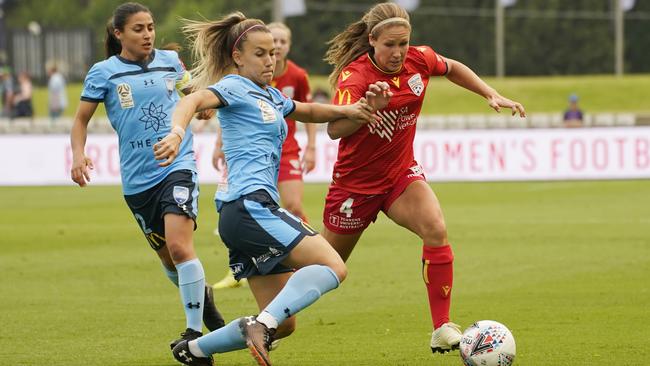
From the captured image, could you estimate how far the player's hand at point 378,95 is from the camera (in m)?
7.36

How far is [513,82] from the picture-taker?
169 feet

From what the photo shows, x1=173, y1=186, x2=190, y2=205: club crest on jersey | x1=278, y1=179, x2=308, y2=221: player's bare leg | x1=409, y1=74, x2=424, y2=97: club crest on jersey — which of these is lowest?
x1=278, y1=179, x2=308, y2=221: player's bare leg

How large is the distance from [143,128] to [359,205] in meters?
1.49

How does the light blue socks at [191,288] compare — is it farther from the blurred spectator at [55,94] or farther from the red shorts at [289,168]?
the blurred spectator at [55,94]

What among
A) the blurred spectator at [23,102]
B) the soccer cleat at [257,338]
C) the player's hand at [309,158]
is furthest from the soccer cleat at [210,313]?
the blurred spectator at [23,102]

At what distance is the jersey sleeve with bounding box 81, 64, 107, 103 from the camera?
8.33 metres

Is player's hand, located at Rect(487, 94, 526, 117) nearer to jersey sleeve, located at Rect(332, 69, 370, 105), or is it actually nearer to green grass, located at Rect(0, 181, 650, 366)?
jersey sleeve, located at Rect(332, 69, 370, 105)

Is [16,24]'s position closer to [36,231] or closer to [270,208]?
[36,231]

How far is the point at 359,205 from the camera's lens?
27.1ft

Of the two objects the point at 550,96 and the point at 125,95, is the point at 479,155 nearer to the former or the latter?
the point at 125,95

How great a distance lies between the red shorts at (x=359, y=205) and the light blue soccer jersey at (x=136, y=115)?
981mm

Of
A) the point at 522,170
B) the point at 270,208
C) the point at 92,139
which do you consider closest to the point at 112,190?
the point at 92,139

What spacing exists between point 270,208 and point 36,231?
423 inches

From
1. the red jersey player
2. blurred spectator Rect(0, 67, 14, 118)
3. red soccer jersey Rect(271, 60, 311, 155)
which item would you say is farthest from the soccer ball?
blurred spectator Rect(0, 67, 14, 118)
